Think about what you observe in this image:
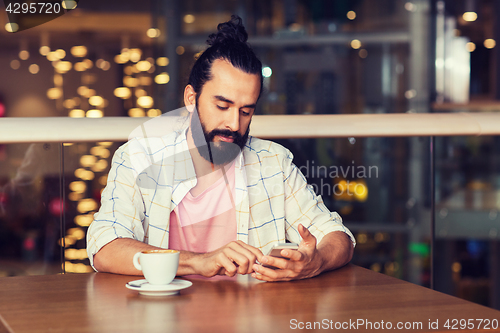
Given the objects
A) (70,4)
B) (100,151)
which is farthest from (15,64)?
(100,151)

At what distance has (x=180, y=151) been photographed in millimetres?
1543

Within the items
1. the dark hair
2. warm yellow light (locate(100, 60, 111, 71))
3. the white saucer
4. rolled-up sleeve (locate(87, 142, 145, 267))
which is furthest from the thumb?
warm yellow light (locate(100, 60, 111, 71))

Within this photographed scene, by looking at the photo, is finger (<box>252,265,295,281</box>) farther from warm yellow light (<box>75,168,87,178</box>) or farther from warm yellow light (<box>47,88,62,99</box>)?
warm yellow light (<box>47,88,62,99</box>)

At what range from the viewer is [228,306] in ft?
2.62

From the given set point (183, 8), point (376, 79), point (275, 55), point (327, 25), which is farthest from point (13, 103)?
point (376, 79)

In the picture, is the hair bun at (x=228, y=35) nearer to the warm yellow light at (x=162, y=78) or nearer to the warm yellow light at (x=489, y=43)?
the warm yellow light at (x=162, y=78)

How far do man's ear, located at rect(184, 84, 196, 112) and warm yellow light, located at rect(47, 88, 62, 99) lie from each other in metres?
4.90

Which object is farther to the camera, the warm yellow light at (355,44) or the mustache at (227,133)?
the warm yellow light at (355,44)

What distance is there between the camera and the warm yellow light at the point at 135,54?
6.36 meters

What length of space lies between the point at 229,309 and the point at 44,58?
20.2ft

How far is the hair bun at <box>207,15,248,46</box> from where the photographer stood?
1.58m

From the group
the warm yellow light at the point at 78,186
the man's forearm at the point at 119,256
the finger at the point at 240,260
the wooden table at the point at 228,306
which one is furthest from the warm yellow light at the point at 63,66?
the finger at the point at 240,260

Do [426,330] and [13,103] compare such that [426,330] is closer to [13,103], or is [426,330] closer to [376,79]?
[376,79]

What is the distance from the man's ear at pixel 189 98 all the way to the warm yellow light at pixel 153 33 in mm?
4339
